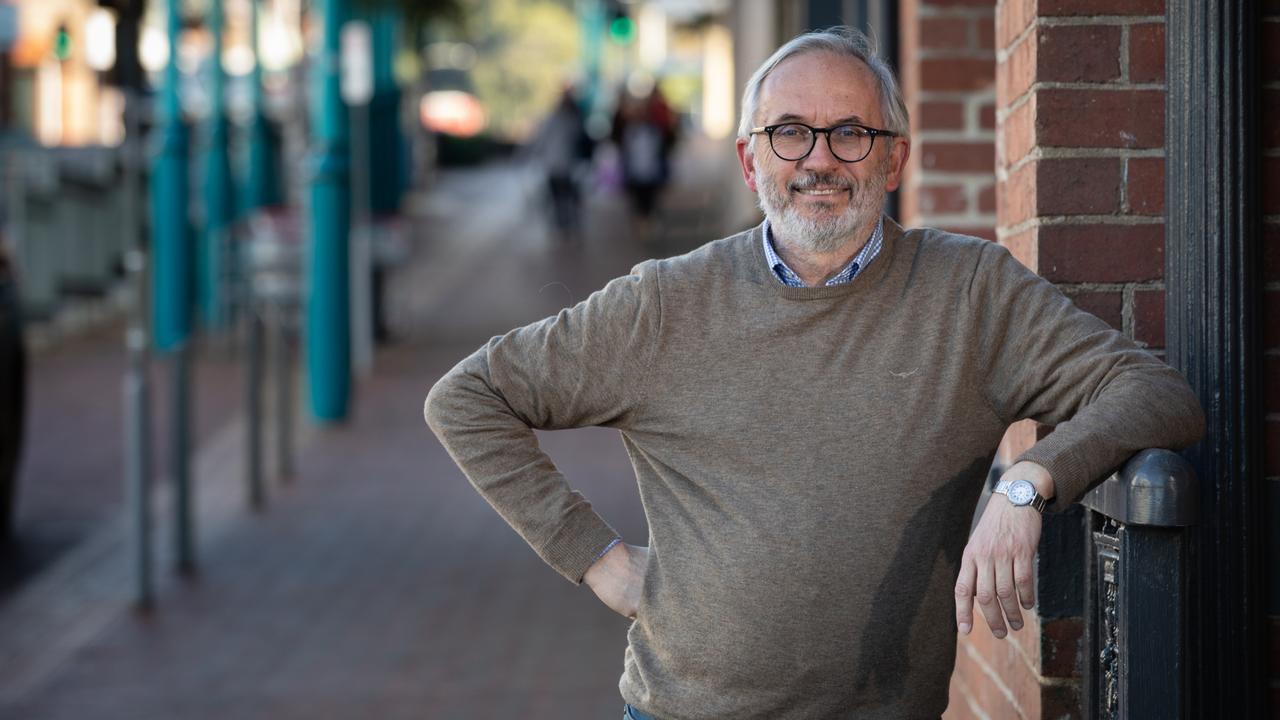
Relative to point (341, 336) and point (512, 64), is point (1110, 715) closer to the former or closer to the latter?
point (341, 336)

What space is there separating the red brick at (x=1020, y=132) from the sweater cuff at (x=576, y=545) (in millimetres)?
988

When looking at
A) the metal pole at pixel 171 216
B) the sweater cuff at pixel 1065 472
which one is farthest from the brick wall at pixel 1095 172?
the metal pole at pixel 171 216

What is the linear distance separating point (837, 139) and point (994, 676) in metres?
1.31

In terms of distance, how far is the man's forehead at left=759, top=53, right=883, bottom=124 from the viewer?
259cm

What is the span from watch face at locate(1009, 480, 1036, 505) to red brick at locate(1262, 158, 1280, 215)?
749mm

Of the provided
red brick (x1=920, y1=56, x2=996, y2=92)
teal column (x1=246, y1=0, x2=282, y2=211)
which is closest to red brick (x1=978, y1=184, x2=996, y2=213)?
red brick (x1=920, y1=56, x2=996, y2=92)

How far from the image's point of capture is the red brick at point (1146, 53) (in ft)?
9.43

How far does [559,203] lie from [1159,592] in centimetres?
1949

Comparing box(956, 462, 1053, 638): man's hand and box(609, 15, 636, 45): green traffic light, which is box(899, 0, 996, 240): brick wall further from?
box(609, 15, 636, 45): green traffic light

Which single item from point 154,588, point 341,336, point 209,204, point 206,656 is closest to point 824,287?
point 206,656

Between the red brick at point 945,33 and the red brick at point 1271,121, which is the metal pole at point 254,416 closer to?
→ the red brick at point 945,33

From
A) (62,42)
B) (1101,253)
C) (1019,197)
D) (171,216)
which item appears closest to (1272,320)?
(1101,253)

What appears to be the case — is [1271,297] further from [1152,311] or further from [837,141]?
[837,141]

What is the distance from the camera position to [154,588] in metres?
7.45
